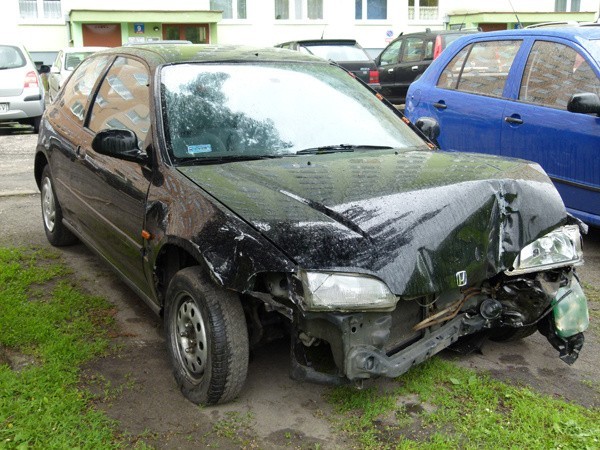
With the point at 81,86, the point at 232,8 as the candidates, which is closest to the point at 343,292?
the point at 81,86

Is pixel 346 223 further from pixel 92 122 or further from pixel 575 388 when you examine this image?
pixel 92 122

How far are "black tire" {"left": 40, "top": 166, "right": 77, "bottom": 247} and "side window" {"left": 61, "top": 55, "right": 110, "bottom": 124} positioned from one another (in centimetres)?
66

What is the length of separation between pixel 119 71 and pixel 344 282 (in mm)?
2580

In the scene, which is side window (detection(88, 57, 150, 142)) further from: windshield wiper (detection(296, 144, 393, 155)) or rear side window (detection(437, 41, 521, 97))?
rear side window (detection(437, 41, 521, 97))

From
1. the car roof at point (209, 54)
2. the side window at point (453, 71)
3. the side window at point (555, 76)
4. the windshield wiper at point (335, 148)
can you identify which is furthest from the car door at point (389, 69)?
the windshield wiper at point (335, 148)

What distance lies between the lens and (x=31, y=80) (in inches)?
547

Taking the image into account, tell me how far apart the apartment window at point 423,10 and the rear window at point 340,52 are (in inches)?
709

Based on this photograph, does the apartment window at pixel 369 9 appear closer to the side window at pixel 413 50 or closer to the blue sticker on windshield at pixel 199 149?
the side window at pixel 413 50

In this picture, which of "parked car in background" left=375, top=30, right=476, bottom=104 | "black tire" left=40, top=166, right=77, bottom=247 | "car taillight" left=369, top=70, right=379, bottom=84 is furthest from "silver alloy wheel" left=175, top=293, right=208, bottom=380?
"parked car in background" left=375, top=30, right=476, bottom=104

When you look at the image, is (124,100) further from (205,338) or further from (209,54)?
(205,338)

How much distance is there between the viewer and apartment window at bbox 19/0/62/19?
3114 cm

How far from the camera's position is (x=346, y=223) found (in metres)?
3.22

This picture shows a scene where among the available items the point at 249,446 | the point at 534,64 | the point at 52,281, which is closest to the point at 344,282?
the point at 249,446

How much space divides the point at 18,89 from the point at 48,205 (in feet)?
27.3
